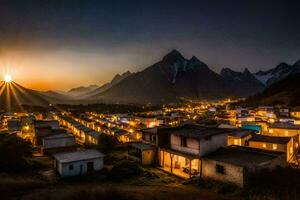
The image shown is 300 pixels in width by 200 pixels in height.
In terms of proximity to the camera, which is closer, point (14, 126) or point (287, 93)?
point (14, 126)

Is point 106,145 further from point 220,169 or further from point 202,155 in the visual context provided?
point 220,169

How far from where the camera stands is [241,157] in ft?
73.2

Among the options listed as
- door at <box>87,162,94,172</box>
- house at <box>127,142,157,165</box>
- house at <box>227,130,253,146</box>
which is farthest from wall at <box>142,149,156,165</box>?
house at <box>227,130,253,146</box>

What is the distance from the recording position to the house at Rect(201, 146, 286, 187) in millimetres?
19797

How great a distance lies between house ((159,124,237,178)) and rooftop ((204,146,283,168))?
1.01m

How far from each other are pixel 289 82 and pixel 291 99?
30925 millimetres

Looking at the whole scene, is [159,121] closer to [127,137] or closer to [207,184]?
[127,137]

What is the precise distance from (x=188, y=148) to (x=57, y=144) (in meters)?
21.4

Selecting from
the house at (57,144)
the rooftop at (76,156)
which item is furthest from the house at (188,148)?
the house at (57,144)

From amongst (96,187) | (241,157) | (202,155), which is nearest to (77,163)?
(96,187)

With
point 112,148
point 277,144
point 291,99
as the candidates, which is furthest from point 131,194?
point 291,99

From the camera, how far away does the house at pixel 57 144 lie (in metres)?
36.4

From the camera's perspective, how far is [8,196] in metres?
17.1

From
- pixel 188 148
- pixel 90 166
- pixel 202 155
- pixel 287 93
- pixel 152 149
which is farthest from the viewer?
pixel 287 93
